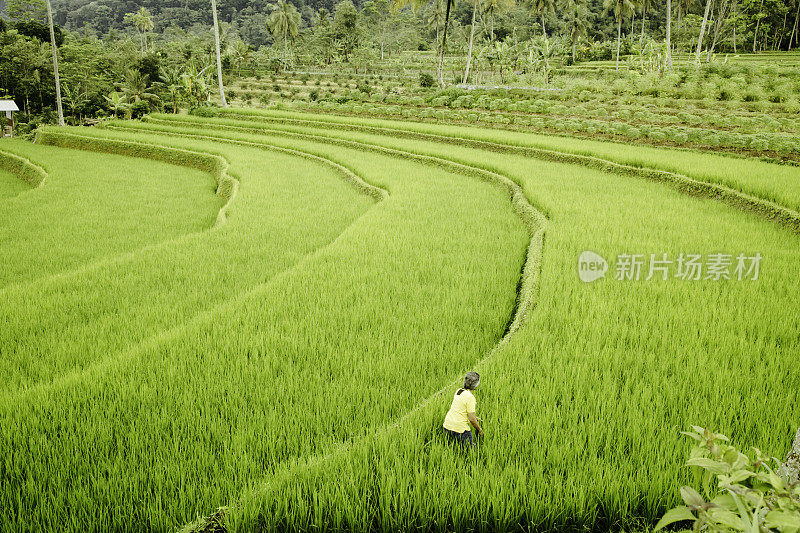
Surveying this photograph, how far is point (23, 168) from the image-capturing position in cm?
1455

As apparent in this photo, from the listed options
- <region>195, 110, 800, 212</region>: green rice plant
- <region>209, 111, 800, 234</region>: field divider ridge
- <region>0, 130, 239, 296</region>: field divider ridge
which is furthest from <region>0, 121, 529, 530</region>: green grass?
<region>195, 110, 800, 212</region>: green rice plant

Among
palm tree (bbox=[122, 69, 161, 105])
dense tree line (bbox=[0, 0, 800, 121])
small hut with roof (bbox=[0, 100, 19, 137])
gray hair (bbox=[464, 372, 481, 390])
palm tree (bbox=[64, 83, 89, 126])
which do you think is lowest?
gray hair (bbox=[464, 372, 481, 390])

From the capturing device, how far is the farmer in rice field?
2035mm

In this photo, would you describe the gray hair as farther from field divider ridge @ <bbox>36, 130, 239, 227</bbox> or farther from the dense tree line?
the dense tree line

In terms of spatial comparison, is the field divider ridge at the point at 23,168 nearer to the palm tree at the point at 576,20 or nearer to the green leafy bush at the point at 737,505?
the green leafy bush at the point at 737,505

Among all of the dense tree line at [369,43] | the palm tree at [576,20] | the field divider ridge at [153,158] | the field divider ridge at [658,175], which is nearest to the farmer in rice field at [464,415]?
the field divider ridge at [153,158]

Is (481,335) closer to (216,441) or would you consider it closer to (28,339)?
(216,441)

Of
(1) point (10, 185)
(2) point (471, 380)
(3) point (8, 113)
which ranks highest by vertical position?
(3) point (8, 113)

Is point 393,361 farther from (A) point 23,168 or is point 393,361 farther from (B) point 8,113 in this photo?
(B) point 8,113
